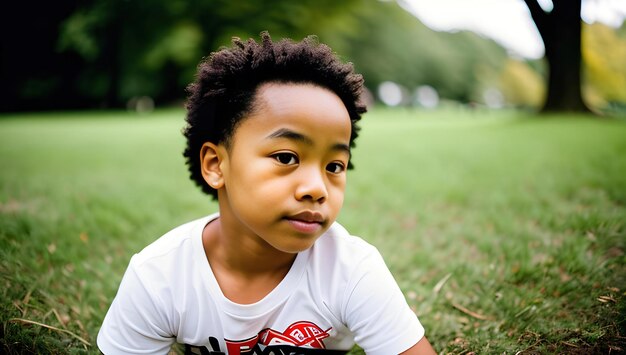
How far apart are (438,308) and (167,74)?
33.1m

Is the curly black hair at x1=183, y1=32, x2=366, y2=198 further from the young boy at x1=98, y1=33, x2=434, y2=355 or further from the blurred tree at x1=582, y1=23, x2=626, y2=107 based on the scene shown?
the blurred tree at x1=582, y1=23, x2=626, y2=107

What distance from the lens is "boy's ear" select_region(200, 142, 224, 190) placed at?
5.52 feet

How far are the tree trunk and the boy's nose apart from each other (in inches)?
460

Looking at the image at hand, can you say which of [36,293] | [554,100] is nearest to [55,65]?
[554,100]

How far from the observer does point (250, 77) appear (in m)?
1.66

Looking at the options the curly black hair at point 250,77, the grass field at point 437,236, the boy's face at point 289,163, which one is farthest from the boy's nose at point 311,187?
the grass field at point 437,236

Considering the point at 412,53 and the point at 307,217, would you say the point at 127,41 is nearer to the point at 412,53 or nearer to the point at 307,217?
the point at 412,53

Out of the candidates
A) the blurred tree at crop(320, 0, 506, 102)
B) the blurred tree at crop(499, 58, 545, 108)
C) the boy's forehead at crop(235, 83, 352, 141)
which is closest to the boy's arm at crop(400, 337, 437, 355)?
the boy's forehead at crop(235, 83, 352, 141)

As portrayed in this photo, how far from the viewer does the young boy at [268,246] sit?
4.90ft

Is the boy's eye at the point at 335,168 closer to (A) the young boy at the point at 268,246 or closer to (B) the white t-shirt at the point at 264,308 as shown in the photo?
(A) the young boy at the point at 268,246

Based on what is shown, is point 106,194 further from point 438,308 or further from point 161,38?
point 161,38

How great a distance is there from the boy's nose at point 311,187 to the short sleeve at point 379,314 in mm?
377

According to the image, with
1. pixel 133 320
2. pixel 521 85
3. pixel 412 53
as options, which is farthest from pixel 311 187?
pixel 521 85

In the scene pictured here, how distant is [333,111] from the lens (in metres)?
1.53
